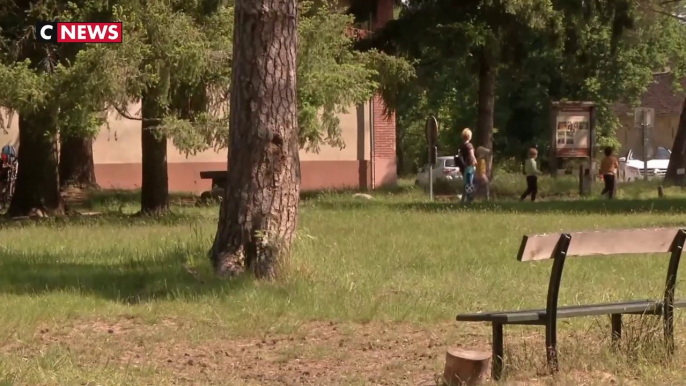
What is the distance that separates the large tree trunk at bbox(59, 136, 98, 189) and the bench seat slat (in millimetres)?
25152

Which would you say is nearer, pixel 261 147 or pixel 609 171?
pixel 261 147

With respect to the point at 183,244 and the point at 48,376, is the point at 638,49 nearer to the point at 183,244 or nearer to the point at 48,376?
the point at 183,244

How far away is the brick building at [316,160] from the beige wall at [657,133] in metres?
38.6

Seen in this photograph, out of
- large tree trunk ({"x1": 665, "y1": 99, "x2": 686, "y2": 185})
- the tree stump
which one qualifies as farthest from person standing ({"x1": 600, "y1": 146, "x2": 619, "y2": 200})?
the tree stump

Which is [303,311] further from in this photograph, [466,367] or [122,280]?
[466,367]

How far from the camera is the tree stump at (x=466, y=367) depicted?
7.28 m

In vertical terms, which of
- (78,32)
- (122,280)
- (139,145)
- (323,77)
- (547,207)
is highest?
(78,32)

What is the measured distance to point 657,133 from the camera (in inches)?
3162

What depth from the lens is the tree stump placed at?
23.9 ft

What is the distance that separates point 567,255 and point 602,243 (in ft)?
0.86

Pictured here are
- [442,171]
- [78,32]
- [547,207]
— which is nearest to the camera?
[78,32]

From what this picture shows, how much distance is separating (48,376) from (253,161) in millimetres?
4336

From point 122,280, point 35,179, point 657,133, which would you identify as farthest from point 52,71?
point 657,133

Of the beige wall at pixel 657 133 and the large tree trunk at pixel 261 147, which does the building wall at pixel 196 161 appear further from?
the beige wall at pixel 657 133
